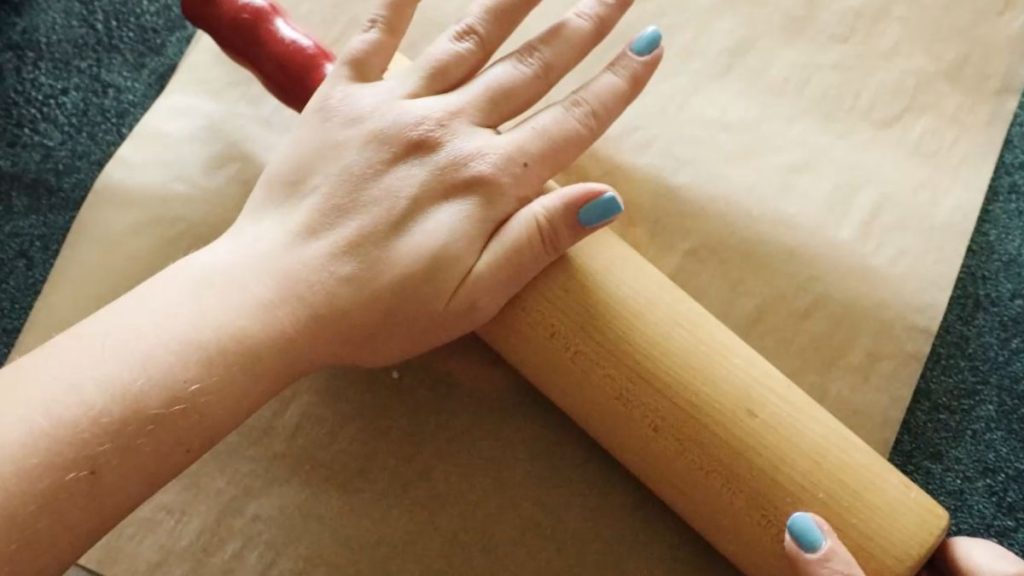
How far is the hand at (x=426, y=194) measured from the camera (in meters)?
0.57

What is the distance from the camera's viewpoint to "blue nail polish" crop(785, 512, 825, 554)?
556 mm

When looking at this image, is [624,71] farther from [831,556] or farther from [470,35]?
[831,556]

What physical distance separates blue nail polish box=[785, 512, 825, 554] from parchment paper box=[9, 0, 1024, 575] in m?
0.11

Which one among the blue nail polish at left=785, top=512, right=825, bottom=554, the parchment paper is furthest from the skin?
the blue nail polish at left=785, top=512, right=825, bottom=554

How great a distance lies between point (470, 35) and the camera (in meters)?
0.62

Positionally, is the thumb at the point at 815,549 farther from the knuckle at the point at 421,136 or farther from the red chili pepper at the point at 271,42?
the red chili pepper at the point at 271,42

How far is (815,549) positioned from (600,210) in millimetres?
261

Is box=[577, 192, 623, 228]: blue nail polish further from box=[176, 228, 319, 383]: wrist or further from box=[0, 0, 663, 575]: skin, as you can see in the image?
box=[176, 228, 319, 383]: wrist

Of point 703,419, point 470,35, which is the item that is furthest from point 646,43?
point 703,419

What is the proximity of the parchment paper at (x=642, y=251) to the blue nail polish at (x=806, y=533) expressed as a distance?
112 millimetres

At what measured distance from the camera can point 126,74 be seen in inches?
39.9

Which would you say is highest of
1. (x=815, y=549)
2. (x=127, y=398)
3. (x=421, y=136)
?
(x=421, y=136)

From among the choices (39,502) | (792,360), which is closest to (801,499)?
(792,360)

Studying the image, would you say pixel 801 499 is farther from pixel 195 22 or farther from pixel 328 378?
pixel 195 22
